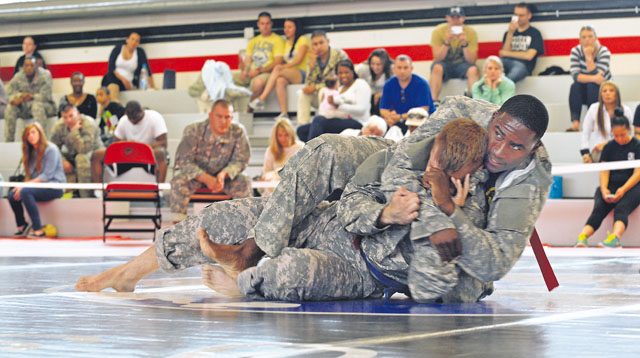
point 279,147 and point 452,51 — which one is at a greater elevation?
point 452,51

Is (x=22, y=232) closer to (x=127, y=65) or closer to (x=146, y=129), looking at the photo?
(x=146, y=129)

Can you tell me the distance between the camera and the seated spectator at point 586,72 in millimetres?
8812

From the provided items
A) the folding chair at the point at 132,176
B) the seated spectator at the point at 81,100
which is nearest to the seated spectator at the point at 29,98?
the seated spectator at the point at 81,100

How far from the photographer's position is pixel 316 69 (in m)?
9.61

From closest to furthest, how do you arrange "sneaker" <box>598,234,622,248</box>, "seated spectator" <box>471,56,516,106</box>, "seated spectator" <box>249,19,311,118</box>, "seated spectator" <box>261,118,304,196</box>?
"sneaker" <box>598,234,622,248</box>
"seated spectator" <box>261,118,304,196</box>
"seated spectator" <box>471,56,516,106</box>
"seated spectator" <box>249,19,311,118</box>

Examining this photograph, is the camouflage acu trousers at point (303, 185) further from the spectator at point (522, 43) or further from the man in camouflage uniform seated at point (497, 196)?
the spectator at point (522, 43)

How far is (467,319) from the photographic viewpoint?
104 inches

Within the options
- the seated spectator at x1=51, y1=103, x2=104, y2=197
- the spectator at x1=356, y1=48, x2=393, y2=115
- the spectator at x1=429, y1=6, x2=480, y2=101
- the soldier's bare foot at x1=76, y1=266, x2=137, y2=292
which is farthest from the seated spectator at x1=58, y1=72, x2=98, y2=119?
the soldier's bare foot at x1=76, y1=266, x2=137, y2=292

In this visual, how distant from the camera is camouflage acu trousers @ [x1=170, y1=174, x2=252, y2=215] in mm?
7781

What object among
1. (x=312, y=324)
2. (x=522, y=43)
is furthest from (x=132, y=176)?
(x=312, y=324)

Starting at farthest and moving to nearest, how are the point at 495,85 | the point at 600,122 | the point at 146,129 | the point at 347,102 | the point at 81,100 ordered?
the point at 81,100 → the point at 146,129 → the point at 495,85 → the point at 347,102 → the point at 600,122

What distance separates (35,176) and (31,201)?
0.32 meters

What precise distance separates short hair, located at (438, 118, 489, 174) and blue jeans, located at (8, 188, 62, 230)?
6956 mm

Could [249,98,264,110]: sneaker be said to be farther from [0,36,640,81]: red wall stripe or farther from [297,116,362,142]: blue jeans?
[297,116,362,142]: blue jeans
